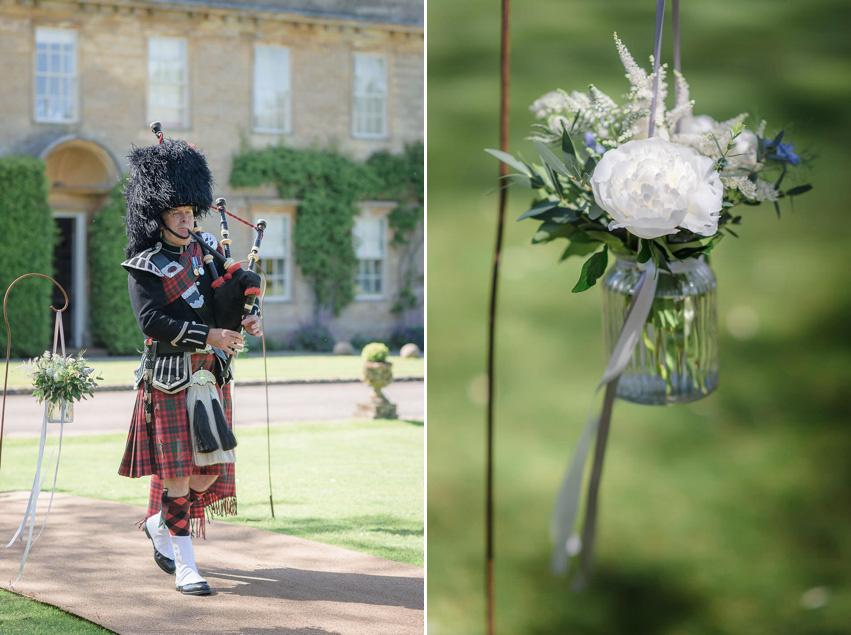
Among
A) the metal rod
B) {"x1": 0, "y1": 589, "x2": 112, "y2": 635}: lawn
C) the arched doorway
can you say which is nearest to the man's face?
{"x1": 0, "y1": 589, "x2": 112, "y2": 635}: lawn

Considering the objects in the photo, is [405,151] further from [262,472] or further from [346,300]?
[262,472]

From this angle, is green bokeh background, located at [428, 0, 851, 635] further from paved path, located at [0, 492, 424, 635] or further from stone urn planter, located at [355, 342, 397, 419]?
stone urn planter, located at [355, 342, 397, 419]

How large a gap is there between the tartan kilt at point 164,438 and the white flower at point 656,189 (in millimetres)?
1354

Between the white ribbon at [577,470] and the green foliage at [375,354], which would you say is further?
the green foliage at [375,354]

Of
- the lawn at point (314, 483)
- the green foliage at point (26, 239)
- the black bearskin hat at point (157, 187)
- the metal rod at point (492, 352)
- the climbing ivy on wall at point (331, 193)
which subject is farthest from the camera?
the climbing ivy on wall at point (331, 193)

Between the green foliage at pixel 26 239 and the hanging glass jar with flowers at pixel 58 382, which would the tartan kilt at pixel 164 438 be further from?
the green foliage at pixel 26 239

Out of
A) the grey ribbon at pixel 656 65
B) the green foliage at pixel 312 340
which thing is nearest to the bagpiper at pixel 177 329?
the grey ribbon at pixel 656 65

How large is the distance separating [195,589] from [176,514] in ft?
0.62

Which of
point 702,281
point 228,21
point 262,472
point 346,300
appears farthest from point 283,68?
point 702,281

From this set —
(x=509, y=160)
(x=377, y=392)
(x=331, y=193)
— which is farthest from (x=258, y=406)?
(x=331, y=193)

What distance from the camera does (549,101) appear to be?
1.62 m

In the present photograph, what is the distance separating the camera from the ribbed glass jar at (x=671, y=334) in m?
1.52

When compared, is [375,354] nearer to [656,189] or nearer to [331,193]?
[656,189]

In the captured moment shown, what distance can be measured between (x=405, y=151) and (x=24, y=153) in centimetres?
387
